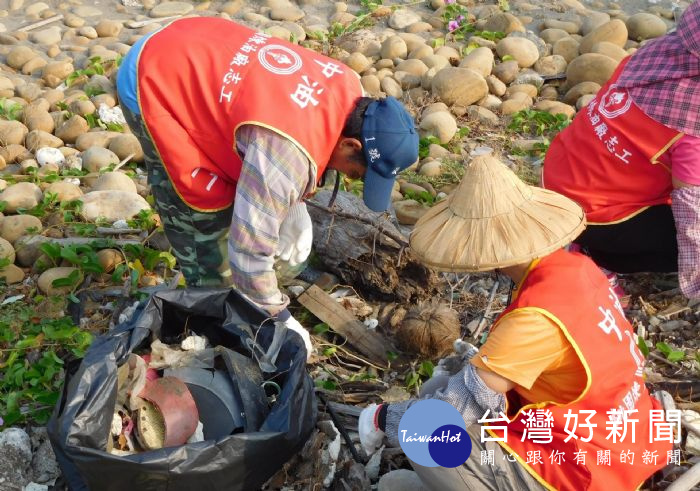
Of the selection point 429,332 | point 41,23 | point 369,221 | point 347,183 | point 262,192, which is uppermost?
point 262,192

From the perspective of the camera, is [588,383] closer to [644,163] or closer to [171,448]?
[171,448]

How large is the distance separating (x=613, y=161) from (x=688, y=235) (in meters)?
0.47

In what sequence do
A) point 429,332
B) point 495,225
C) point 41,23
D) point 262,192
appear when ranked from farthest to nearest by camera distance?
point 41,23 → point 429,332 → point 262,192 → point 495,225

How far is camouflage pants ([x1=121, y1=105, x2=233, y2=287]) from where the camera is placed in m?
3.20

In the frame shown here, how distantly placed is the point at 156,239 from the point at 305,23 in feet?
12.1

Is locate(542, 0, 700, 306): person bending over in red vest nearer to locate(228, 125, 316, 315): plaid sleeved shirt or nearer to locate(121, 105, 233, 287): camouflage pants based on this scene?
locate(228, 125, 316, 315): plaid sleeved shirt

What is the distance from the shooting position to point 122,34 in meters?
6.83

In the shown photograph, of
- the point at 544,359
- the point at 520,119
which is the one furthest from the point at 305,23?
the point at 544,359

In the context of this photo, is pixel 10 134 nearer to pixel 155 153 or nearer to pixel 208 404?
pixel 155 153

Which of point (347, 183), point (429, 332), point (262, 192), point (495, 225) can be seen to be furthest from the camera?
point (347, 183)

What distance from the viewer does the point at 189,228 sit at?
3316 millimetres

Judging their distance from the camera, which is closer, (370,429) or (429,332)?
(370,429)

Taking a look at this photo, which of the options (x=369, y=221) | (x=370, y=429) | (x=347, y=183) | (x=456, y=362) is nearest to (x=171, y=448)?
(x=370, y=429)

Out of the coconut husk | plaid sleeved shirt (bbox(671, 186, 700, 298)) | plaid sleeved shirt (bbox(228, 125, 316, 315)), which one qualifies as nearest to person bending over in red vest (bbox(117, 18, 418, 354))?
plaid sleeved shirt (bbox(228, 125, 316, 315))
